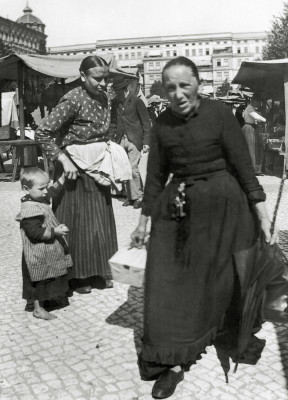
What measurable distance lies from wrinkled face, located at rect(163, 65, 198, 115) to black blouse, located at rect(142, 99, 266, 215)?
9cm

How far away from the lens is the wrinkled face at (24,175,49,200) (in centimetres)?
401

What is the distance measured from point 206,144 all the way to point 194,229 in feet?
1.57

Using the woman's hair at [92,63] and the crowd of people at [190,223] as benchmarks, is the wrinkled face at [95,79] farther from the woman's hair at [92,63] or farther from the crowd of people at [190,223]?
the crowd of people at [190,223]

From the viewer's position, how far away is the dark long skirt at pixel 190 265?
2947 mm

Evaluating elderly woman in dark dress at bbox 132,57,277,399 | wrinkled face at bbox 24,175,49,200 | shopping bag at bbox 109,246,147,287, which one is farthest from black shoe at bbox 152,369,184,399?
wrinkled face at bbox 24,175,49,200

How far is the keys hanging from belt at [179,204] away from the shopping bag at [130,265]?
377 millimetres

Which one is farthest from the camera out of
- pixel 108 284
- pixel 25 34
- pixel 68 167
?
pixel 25 34

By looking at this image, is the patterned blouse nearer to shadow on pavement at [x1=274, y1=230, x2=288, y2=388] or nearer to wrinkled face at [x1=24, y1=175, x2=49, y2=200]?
wrinkled face at [x1=24, y1=175, x2=49, y2=200]

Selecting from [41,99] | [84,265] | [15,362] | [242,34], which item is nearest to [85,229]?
[84,265]

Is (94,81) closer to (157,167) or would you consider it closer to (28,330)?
(157,167)

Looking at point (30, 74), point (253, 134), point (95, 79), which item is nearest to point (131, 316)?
point (95, 79)

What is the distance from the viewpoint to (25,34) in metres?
107

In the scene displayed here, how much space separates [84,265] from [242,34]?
516ft

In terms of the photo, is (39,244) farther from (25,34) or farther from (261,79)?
(25,34)
